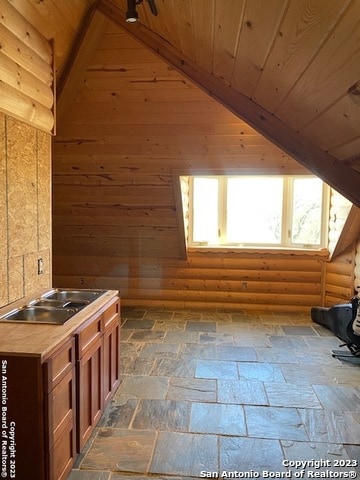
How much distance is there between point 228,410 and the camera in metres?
2.59

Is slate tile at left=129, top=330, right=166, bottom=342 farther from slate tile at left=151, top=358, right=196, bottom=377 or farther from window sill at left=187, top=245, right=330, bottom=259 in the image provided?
window sill at left=187, top=245, right=330, bottom=259

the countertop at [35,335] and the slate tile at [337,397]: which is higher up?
the countertop at [35,335]

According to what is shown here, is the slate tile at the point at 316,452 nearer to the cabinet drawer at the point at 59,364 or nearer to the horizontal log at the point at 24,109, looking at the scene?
the cabinet drawer at the point at 59,364

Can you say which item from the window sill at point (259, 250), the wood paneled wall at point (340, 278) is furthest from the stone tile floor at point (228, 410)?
the window sill at point (259, 250)

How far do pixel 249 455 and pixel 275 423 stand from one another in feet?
1.37

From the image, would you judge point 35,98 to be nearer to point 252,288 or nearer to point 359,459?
point 359,459

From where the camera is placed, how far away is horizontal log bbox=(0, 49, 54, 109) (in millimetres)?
2152

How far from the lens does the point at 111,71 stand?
11.5 feet

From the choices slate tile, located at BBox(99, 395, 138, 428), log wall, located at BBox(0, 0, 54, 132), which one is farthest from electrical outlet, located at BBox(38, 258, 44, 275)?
slate tile, located at BBox(99, 395, 138, 428)

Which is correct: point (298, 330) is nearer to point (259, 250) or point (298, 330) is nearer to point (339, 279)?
point (339, 279)

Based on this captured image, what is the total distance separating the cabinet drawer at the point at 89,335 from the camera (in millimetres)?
1945

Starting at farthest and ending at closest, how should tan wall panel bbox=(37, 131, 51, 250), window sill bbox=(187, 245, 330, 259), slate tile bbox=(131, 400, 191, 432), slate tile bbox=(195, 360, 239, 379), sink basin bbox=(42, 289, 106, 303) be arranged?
window sill bbox=(187, 245, 330, 259) < slate tile bbox=(195, 360, 239, 379) < tan wall panel bbox=(37, 131, 51, 250) < sink basin bbox=(42, 289, 106, 303) < slate tile bbox=(131, 400, 191, 432)

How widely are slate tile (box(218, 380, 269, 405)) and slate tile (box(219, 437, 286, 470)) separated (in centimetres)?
48

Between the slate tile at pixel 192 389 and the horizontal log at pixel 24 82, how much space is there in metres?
2.52
